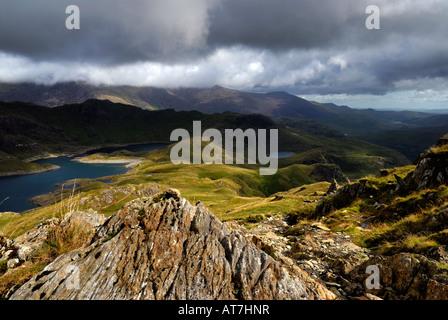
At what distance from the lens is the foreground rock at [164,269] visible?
9078 millimetres

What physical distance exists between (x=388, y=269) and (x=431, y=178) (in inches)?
586

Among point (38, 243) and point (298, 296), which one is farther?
point (38, 243)

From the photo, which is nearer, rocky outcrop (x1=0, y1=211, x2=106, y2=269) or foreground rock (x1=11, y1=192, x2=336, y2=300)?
foreground rock (x1=11, y1=192, x2=336, y2=300)

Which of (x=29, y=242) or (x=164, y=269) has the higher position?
(x=29, y=242)

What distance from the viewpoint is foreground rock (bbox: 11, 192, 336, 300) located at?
9.08 m

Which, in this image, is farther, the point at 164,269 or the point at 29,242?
the point at 29,242

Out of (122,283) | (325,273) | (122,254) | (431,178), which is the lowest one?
(325,273)

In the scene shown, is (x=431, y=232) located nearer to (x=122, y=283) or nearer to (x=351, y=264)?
(x=351, y=264)

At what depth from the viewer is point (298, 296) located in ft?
31.3

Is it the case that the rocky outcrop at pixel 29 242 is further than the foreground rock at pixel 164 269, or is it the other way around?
the rocky outcrop at pixel 29 242

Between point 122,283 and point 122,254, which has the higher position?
point 122,254

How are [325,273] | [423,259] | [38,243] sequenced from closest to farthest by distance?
[423,259]
[38,243]
[325,273]

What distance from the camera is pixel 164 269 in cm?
1008
